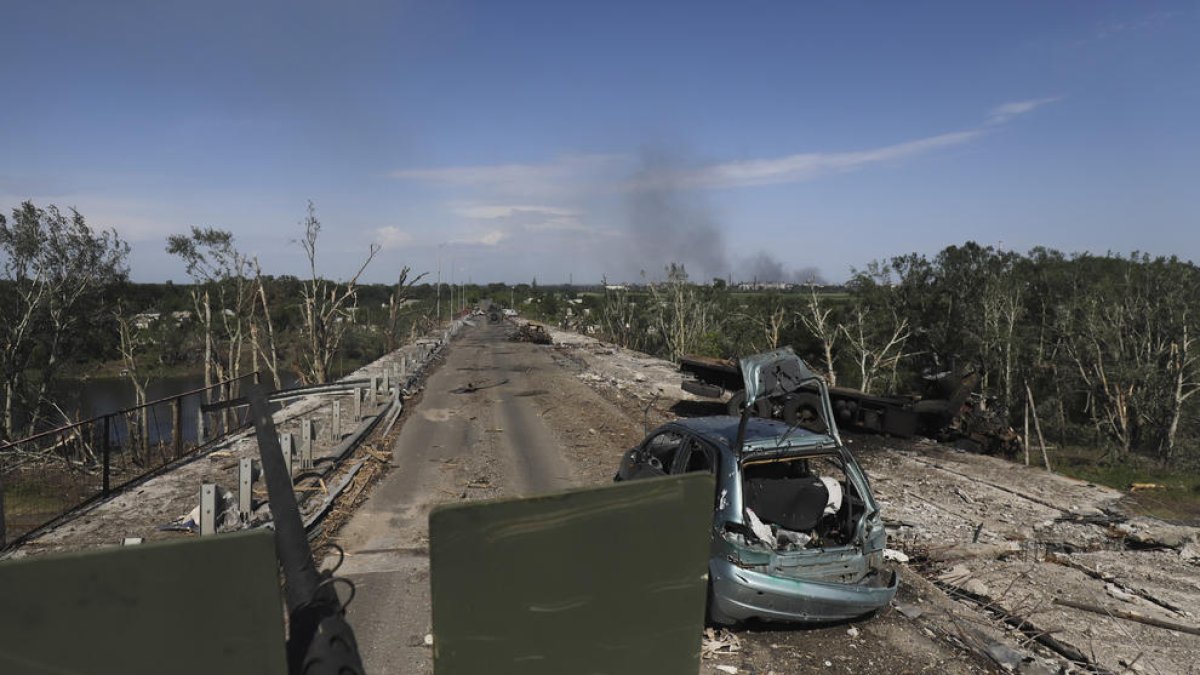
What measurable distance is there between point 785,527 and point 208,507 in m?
5.93

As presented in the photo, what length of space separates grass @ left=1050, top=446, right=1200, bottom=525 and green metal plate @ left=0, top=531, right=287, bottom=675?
11.9 meters

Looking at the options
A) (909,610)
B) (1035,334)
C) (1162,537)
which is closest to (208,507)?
(909,610)

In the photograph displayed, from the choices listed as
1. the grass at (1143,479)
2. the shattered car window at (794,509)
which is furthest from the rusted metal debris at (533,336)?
the shattered car window at (794,509)

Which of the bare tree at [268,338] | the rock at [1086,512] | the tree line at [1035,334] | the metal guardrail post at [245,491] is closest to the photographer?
the metal guardrail post at [245,491]

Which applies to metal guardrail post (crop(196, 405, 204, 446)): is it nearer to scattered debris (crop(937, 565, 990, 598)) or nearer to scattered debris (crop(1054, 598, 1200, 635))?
scattered debris (crop(937, 565, 990, 598))

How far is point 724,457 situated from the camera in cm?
559

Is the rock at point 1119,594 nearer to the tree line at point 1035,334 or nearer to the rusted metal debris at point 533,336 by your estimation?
the tree line at point 1035,334

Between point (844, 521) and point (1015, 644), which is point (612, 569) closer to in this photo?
point (844, 521)

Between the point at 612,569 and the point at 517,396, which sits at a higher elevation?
the point at 612,569

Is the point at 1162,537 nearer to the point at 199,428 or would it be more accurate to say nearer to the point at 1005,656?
the point at 1005,656

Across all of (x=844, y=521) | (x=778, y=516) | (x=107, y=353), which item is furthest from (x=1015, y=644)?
(x=107, y=353)

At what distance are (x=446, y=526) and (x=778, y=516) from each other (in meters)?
4.24

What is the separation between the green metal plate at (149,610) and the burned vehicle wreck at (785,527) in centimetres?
386

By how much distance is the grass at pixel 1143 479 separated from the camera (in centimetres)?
1006
